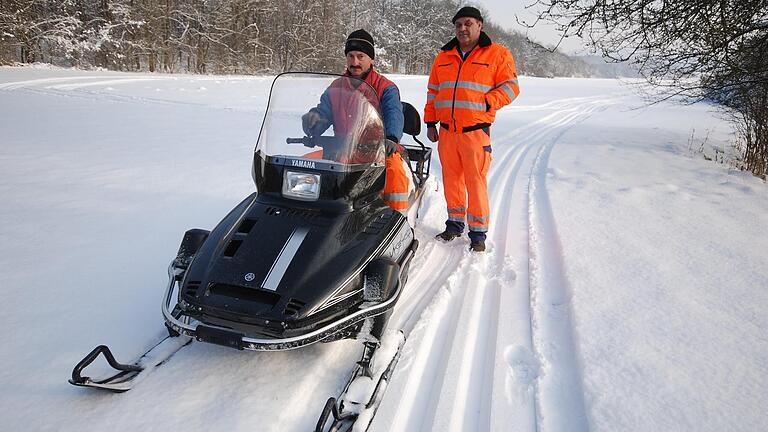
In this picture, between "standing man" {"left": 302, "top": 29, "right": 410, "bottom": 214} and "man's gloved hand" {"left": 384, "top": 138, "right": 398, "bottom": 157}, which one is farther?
"man's gloved hand" {"left": 384, "top": 138, "right": 398, "bottom": 157}

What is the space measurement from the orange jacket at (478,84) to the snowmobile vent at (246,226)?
1984 mm

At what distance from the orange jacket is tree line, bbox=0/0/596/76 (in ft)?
49.8

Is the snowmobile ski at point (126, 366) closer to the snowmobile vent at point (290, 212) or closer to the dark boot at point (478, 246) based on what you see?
the snowmobile vent at point (290, 212)

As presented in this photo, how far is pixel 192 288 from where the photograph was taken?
1946mm

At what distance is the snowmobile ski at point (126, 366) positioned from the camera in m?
1.73

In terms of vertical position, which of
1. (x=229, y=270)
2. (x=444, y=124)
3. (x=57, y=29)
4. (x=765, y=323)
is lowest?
(x=765, y=323)

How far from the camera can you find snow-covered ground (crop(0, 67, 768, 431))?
72.2 inches

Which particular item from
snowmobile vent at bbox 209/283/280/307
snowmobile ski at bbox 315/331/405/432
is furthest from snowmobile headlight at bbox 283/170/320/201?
snowmobile ski at bbox 315/331/405/432

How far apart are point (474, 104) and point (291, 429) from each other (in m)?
2.68

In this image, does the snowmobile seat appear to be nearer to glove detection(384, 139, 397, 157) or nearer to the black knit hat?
glove detection(384, 139, 397, 157)

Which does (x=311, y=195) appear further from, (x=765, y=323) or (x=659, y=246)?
(x=659, y=246)

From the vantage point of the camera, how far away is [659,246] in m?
3.60

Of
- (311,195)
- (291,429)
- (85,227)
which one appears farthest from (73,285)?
(291,429)

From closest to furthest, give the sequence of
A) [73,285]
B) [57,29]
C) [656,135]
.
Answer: [73,285], [656,135], [57,29]
